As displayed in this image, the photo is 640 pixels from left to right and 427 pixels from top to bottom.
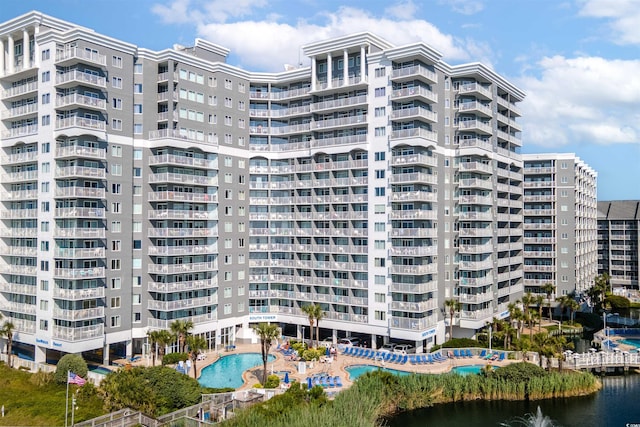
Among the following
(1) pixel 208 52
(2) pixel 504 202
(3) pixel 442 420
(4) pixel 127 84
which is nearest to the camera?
(3) pixel 442 420

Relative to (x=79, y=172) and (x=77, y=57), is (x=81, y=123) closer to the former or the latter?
(x=79, y=172)

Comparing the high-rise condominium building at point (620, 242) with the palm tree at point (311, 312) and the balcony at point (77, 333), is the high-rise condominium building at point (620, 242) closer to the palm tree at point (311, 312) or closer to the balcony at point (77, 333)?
the palm tree at point (311, 312)

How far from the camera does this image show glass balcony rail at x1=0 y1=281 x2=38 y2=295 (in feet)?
190

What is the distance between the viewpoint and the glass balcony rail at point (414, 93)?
204 feet

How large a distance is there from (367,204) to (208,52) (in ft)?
89.1

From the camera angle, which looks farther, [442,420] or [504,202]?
[504,202]

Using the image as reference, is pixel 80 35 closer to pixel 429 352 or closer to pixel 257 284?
pixel 257 284

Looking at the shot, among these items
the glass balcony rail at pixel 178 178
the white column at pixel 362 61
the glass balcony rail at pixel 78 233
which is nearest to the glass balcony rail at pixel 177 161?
the glass balcony rail at pixel 178 178

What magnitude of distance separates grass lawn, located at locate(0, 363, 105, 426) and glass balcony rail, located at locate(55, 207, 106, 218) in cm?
1540

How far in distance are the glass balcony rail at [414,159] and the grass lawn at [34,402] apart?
126 ft

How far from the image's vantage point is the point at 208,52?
68.8 metres

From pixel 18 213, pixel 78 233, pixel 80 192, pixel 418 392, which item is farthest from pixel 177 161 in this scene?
pixel 418 392

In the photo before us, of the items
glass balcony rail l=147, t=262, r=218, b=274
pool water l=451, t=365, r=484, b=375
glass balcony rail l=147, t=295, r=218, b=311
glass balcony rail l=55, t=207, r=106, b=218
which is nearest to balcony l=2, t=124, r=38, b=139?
glass balcony rail l=55, t=207, r=106, b=218

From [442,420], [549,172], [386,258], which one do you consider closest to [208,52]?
[386,258]
